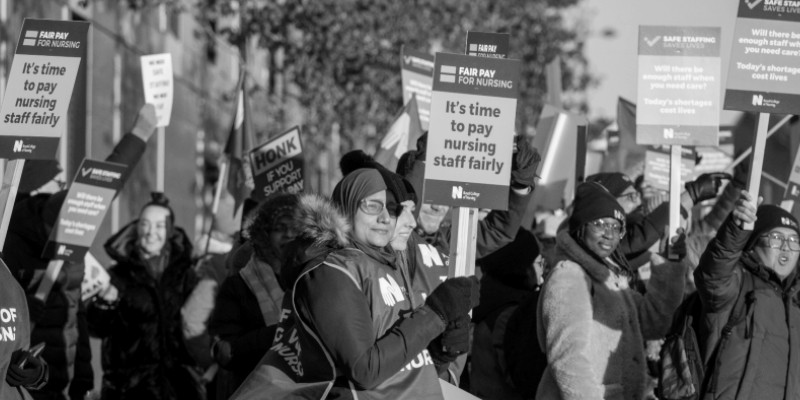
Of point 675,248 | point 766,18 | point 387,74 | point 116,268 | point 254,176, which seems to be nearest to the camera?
point 766,18

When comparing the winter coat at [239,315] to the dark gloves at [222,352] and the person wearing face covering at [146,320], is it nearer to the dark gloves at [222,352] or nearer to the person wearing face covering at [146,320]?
the dark gloves at [222,352]

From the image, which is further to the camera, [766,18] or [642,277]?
[642,277]

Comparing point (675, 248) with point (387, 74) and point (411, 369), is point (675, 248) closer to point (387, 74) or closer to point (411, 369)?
point (411, 369)

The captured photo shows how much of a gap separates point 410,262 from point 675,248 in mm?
2094

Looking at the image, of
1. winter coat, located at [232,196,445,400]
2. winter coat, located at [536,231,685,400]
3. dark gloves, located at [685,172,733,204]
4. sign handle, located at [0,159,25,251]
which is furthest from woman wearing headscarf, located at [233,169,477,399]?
dark gloves, located at [685,172,733,204]

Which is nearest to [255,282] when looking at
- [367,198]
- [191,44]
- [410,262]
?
[410,262]

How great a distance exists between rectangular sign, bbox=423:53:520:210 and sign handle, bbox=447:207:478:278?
8 centimetres

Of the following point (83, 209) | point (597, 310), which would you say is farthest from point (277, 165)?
point (597, 310)

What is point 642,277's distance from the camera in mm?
8430

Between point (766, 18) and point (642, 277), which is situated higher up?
point (766, 18)

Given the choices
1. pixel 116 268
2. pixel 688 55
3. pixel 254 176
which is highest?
pixel 688 55

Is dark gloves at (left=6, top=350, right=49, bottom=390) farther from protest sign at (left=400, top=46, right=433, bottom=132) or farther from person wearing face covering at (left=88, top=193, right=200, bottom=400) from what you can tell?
protest sign at (left=400, top=46, right=433, bottom=132)

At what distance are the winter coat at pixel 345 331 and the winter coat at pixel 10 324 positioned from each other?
4.49ft

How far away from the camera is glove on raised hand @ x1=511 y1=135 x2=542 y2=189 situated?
6.30 m
